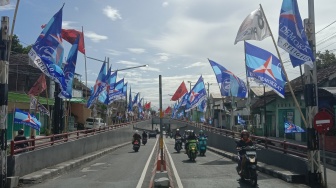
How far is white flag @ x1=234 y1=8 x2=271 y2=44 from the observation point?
14.0 m

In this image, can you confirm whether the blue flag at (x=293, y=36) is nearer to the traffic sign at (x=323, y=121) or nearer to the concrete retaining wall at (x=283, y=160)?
the traffic sign at (x=323, y=121)

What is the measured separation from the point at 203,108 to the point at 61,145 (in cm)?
2285

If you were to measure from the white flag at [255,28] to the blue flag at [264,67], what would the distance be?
170cm

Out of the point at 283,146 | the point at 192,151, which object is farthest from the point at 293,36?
the point at 192,151

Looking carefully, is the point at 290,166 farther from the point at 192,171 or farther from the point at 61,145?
the point at 61,145

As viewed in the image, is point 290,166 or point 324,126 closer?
point 324,126

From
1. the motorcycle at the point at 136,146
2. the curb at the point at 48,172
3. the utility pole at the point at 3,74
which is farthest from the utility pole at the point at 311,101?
the motorcycle at the point at 136,146

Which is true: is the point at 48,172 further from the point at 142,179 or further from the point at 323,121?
the point at 323,121

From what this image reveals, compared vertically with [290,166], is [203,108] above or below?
above

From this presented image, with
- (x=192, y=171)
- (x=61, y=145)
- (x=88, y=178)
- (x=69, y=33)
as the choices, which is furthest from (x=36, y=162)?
(x=69, y=33)

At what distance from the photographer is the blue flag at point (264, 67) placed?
15297 millimetres

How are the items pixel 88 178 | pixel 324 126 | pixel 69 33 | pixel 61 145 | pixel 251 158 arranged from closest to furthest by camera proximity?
pixel 324 126
pixel 251 158
pixel 88 178
pixel 61 145
pixel 69 33

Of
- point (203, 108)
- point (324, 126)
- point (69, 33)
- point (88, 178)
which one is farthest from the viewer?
point (203, 108)

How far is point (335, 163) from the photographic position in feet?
58.6
